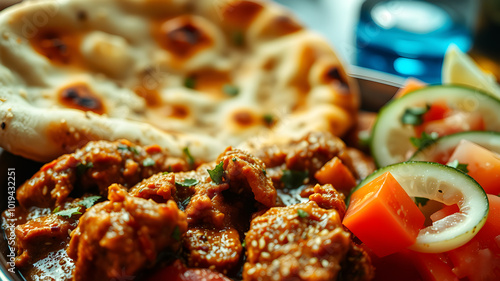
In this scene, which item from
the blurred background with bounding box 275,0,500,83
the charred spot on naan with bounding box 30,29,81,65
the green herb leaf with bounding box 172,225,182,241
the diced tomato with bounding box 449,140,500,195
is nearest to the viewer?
the green herb leaf with bounding box 172,225,182,241

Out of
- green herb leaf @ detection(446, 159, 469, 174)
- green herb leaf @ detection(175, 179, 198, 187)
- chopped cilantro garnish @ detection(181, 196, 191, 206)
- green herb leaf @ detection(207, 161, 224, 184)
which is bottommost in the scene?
chopped cilantro garnish @ detection(181, 196, 191, 206)

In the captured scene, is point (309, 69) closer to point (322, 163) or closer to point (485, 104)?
point (322, 163)

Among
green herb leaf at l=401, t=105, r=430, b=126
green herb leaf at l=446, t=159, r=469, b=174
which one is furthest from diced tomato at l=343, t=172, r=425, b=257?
green herb leaf at l=401, t=105, r=430, b=126

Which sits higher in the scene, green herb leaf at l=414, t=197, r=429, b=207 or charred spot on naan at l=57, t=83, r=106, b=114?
charred spot on naan at l=57, t=83, r=106, b=114

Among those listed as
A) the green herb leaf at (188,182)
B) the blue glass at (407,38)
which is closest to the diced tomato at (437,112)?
the blue glass at (407,38)

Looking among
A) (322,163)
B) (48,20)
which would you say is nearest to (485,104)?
(322,163)

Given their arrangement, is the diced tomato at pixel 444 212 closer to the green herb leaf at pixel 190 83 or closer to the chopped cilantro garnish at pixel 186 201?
the chopped cilantro garnish at pixel 186 201

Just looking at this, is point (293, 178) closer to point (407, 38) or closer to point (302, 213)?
point (302, 213)

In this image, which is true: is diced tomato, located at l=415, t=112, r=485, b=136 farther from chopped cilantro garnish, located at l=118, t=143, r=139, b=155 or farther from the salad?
chopped cilantro garnish, located at l=118, t=143, r=139, b=155
